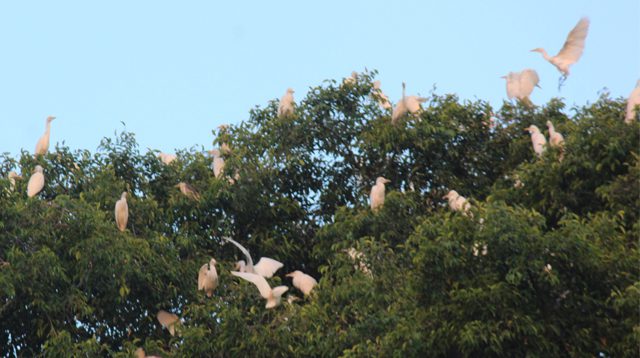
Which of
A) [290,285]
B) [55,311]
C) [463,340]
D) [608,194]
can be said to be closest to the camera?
[463,340]

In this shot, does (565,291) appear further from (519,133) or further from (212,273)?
(519,133)

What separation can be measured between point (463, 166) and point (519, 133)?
589 millimetres

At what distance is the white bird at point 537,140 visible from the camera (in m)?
12.1

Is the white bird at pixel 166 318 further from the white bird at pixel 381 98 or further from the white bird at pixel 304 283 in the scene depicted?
the white bird at pixel 381 98

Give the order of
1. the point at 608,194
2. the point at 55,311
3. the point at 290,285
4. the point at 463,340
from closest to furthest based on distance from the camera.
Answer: the point at 463,340 → the point at 608,194 → the point at 55,311 → the point at 290,285

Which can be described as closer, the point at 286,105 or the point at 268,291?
the point at 268,291

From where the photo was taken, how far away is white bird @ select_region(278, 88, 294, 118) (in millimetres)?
14305

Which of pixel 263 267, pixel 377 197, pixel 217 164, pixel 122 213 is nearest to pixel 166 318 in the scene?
pixel 263 267

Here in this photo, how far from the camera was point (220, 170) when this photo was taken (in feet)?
45.0

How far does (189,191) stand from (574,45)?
3647 mm

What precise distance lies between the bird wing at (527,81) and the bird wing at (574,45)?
2.90 ft

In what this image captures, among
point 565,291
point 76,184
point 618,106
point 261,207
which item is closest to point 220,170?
point 261,207

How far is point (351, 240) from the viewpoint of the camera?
39.7ft

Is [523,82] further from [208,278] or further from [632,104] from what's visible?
[208,278]
